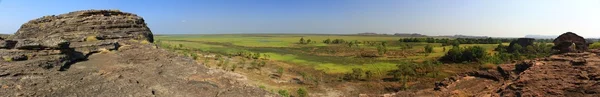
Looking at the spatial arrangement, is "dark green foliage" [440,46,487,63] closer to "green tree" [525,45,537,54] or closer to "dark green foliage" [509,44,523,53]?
"green tree" [525,45,537,54]

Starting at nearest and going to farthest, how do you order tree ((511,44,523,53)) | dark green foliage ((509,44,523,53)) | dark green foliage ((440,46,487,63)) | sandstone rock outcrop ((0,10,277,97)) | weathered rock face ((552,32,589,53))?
sandstone rock outcrop ((0,10,277,97)), weathered rock face ((552,32,589,53)), dark green foliage ((440,46,487,63)), dark green foliage ((509,44,523,53)), tree ((511,44,523,53))

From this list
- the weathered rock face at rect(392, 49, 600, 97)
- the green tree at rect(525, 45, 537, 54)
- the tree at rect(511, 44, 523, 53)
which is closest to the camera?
the weathered rock face at rect(392, 49, 600, 97)

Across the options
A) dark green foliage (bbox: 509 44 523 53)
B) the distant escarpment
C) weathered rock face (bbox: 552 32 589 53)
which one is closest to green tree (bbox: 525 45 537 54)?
dark green foliage (bbox: 509 44 523 53)

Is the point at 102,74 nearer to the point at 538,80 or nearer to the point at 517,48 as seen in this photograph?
the point at 538,80

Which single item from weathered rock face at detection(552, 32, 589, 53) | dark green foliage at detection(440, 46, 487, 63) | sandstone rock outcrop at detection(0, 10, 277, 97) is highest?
weathered rock face at detection(552, 32, 589, 53)

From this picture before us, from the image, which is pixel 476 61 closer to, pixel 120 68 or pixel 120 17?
pixel 120 17

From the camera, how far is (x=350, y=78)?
4266cm

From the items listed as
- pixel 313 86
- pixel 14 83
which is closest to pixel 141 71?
pixel 14 83

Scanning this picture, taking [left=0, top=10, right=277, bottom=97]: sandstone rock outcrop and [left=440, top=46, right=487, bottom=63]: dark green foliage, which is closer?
[left=0, top=10, right=277, bottom=97]: sandstone rock outcrop

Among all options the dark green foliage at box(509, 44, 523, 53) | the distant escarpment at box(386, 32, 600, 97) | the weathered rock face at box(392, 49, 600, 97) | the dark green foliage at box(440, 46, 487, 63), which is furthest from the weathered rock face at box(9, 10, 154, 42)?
Answer: the dark green foliage at box(509, 44, 523, 53)

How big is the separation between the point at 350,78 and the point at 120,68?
31571 millimetres

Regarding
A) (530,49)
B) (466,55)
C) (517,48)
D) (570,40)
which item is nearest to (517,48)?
(517,48)

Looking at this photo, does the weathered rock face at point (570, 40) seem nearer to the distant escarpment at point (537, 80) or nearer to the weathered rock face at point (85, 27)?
the distant escarpment at point (537, 80)

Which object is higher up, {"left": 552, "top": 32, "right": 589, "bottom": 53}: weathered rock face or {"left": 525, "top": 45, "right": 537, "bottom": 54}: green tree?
{"left": 552, "top": 32, "right": 589, "bottom": 53}: weathered rock face
